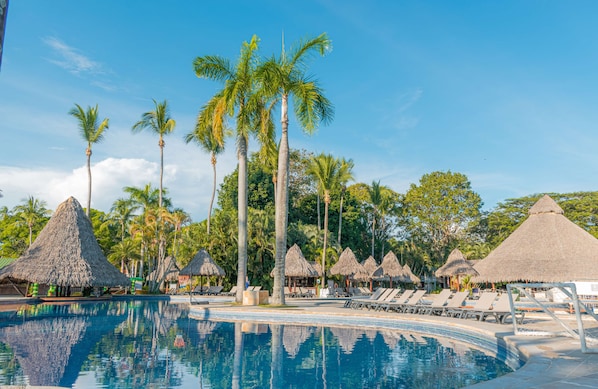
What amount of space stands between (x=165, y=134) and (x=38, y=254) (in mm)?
13691

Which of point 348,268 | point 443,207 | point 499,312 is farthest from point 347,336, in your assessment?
point 443,207

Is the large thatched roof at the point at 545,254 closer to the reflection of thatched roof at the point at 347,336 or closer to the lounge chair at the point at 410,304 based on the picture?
the lounge chair at the point at 410,304

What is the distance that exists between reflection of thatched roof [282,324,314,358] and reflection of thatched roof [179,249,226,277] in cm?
1456

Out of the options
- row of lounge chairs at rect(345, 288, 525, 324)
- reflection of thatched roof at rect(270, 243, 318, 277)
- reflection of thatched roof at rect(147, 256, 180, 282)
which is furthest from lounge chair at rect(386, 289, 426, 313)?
reflection of thatched roof at rect(147, 256, 180, 282)

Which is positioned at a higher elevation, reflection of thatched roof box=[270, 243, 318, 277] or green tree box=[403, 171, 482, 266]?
green tree box=[403, 171, 482, 266]

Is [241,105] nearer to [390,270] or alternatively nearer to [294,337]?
[294,337]

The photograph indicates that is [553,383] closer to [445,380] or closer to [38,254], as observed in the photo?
[445,380]

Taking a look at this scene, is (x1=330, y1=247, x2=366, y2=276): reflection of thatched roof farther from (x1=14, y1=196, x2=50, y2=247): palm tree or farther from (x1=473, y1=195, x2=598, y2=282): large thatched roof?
(x1=14, y1=196, x2=50, y2=247): palm tree

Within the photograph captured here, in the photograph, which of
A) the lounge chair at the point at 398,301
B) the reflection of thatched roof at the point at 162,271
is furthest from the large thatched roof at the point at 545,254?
the reflection of thatched roof at the point at 162,271

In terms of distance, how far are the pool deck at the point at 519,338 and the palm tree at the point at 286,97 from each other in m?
1.91

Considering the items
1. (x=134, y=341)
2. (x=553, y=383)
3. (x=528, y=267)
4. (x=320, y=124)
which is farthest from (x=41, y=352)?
(x=528, y=267)

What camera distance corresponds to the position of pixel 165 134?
34.2 metres

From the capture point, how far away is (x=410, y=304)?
47.9 feet

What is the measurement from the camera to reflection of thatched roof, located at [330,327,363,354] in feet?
32.1
